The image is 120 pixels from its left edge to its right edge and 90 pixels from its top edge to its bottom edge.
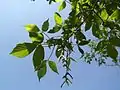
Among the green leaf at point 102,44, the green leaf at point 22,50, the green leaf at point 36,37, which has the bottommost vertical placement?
the green leaf at point 102,44

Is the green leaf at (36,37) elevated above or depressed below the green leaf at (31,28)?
below

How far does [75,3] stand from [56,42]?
0.20 metres

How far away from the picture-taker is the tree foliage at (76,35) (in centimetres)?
52

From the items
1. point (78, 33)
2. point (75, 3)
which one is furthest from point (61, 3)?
point (78, 33)

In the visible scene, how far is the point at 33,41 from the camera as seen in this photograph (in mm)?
526

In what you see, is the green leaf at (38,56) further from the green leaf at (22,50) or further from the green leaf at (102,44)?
Answer: the green leaf at (102,44)

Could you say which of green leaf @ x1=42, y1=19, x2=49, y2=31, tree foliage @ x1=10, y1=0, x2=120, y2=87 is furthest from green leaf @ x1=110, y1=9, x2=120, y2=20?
green leaf @ x1=42, y1=19, x2=49, y2=31

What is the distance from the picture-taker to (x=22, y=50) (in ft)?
1.68

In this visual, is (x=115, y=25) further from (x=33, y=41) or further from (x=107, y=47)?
(x=33, y=41)

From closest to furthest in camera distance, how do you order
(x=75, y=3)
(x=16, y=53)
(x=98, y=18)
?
(x=16, y=53), (x=98, y=18), (x=75, y=3)

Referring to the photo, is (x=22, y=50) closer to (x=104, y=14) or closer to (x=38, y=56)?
(x=38, y=56)

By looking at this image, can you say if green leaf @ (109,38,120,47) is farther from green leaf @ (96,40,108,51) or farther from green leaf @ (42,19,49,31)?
green leaf @ (42,19,49,31)

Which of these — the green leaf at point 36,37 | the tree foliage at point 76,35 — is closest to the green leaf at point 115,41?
the tree foliage at point 76,35

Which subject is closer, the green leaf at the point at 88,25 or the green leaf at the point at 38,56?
the green leaf at the point at 38,56
